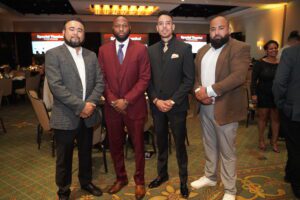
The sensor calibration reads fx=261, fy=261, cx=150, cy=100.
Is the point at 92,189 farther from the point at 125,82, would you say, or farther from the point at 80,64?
the point at 80,64

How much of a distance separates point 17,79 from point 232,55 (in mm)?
6947

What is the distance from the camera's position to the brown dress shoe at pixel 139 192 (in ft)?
8.80

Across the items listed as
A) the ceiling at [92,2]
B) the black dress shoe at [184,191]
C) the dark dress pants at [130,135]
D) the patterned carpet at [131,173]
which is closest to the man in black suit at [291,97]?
the patterned carpet at [131,173]

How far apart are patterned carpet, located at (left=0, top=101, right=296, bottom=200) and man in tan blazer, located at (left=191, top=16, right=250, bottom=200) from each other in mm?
532

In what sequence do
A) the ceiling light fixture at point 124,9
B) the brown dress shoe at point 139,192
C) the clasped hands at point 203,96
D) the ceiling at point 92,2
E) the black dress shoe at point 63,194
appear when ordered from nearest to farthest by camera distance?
the clasped hands at point 203,96, the black dress shoe at point 63,194, the brown dress shoe at point 139,192, the ceiling at point 92,2, the ceiling light fixture at point 124,9

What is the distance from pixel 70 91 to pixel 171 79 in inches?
37.7

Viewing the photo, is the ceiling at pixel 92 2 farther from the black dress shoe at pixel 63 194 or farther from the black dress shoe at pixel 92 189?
the black dress shoe at pixel 63 194

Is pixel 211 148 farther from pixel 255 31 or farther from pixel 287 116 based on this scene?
pixel 255 31

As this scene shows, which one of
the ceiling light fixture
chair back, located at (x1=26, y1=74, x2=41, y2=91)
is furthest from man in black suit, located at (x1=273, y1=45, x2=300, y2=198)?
the ceiling light fixture

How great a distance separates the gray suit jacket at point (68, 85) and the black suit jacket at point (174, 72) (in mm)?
557

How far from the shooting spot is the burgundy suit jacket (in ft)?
8.25

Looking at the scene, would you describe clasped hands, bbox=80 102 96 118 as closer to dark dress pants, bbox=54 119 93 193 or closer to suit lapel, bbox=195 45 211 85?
dark dress pants, bbox=54 119 93 193

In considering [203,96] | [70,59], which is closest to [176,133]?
[203,96]

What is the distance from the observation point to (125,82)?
8.33 ft
